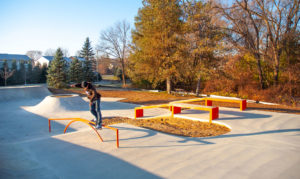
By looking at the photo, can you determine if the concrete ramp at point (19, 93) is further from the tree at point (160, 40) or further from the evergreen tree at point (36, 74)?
the evergreen tree at point (36, 74)

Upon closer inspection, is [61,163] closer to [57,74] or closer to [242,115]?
[242,115]

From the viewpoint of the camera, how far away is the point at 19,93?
695 inches

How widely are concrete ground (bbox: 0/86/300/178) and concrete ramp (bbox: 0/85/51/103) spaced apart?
32.6 feet

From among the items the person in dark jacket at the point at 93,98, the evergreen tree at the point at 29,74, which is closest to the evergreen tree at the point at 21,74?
the evergreen tree at the point at 29,74

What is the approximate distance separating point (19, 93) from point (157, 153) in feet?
56.7

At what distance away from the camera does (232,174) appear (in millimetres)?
3979

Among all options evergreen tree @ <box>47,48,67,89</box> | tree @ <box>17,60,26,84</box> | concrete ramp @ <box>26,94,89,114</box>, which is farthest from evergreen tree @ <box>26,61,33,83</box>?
concrete ramp @ <box>26,94,89,114</box>

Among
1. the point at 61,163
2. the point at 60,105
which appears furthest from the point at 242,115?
the point at 60,105

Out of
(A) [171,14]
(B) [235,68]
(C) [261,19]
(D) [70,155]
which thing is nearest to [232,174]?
(D) [70,155]

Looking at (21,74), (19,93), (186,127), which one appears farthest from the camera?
(21,74)

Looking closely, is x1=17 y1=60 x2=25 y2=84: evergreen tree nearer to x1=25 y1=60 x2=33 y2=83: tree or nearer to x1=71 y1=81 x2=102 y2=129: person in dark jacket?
x1=25 y1=60 x2=33 y2=83: tree

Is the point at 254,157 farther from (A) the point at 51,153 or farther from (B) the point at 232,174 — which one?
(A) the point at 51,153

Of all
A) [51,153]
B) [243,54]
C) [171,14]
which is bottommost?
[51,153]

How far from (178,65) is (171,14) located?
431 cm
